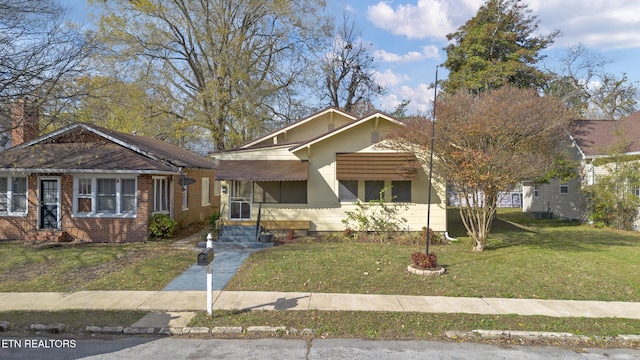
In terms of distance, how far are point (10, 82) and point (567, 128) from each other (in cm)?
2537

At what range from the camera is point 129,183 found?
13.7 meters

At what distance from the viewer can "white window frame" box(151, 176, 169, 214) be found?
14168 millimetres

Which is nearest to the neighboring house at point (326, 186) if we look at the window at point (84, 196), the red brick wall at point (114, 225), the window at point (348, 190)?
the window at point (348, 190)

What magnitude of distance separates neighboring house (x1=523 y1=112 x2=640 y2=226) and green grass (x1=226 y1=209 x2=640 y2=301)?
7.81 meters

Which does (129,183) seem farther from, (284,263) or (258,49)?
(258,49)

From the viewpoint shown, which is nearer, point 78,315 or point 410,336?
point 410,336

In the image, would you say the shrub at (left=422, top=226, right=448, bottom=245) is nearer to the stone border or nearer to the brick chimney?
the stone border

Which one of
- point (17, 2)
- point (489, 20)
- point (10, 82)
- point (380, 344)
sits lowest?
point (380, 344)

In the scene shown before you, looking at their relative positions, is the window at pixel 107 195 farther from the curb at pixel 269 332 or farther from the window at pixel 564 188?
the window at pixel 564 188

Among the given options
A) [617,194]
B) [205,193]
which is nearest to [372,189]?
[205,193]

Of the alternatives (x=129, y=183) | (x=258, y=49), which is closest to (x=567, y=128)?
(x=258, y=49)

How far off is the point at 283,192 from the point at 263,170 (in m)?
1.21

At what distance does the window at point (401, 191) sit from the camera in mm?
14422

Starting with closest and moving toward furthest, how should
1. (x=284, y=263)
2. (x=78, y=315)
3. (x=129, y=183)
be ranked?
(x=78, y=315)
(x=284, y=263)
(x=129, y=183)
